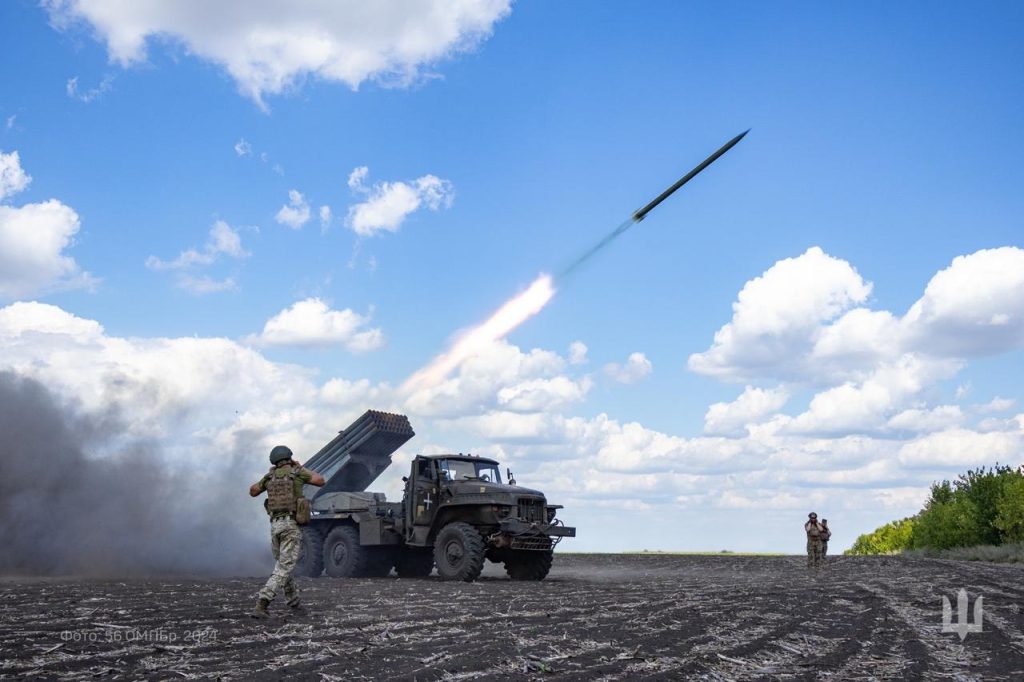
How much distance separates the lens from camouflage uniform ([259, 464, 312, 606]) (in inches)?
439

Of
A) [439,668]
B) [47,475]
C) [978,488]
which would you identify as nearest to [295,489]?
[439,668]

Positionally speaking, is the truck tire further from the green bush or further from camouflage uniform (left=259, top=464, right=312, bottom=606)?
the green bush

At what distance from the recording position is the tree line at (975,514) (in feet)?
115

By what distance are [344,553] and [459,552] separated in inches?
153

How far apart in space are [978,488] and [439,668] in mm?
36723

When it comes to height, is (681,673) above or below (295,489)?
below

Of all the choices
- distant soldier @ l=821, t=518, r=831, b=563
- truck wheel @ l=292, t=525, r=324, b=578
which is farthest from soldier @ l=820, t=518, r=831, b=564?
truck wheel @ l=292, t=525, r=324, b=578

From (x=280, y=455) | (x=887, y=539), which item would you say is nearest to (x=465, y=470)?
(x=280, y=455)

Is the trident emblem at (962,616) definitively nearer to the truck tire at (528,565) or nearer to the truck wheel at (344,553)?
the truck tire at (528,565)

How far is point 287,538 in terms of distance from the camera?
11.4 m

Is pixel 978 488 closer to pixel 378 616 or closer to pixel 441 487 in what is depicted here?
pixel 441 487

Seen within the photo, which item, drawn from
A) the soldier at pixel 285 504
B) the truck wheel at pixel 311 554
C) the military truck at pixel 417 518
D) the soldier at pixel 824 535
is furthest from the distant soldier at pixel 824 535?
the soldier at pixel 285 504

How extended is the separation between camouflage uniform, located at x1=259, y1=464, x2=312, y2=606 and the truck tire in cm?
823

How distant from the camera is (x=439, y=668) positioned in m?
7.31
